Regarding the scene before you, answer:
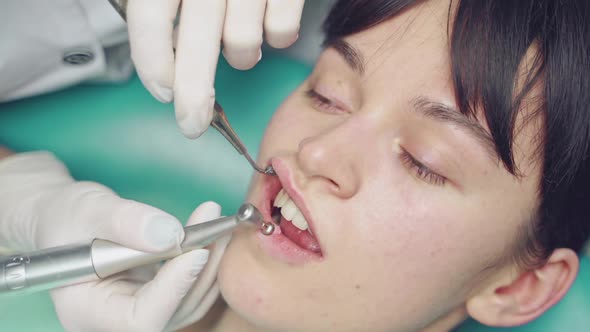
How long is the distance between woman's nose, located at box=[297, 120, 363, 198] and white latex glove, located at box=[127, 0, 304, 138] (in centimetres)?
20

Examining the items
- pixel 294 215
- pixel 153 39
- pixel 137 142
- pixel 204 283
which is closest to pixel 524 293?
pixel 294 215

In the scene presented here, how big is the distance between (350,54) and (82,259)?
0.55 m

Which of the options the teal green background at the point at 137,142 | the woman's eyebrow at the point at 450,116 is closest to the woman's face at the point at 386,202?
the woman's eyebrow at the point at 450,116

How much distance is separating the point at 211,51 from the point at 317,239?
0.36 metres

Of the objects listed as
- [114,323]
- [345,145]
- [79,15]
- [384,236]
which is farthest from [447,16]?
[79,15]

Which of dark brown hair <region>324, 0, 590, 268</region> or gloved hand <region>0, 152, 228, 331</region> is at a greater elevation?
dark brown hair <region>324, 0, 590, 268</region>

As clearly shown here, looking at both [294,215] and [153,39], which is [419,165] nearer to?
[294,215]

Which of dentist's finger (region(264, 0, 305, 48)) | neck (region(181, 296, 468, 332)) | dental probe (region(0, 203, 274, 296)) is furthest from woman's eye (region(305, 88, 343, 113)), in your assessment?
neck (region(181, 296, 468, 332))

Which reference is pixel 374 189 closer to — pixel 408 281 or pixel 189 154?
pixel 408 281

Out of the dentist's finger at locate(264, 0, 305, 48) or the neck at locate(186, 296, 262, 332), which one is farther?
the neck at locate(186, 296, 262, 332)

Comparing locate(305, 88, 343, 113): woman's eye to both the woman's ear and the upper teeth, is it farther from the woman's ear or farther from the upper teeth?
the woman's ear

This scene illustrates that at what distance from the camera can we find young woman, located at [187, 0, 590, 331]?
3.17ft

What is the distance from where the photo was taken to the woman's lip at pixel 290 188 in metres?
0.98

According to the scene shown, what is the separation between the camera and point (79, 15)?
1.46m
